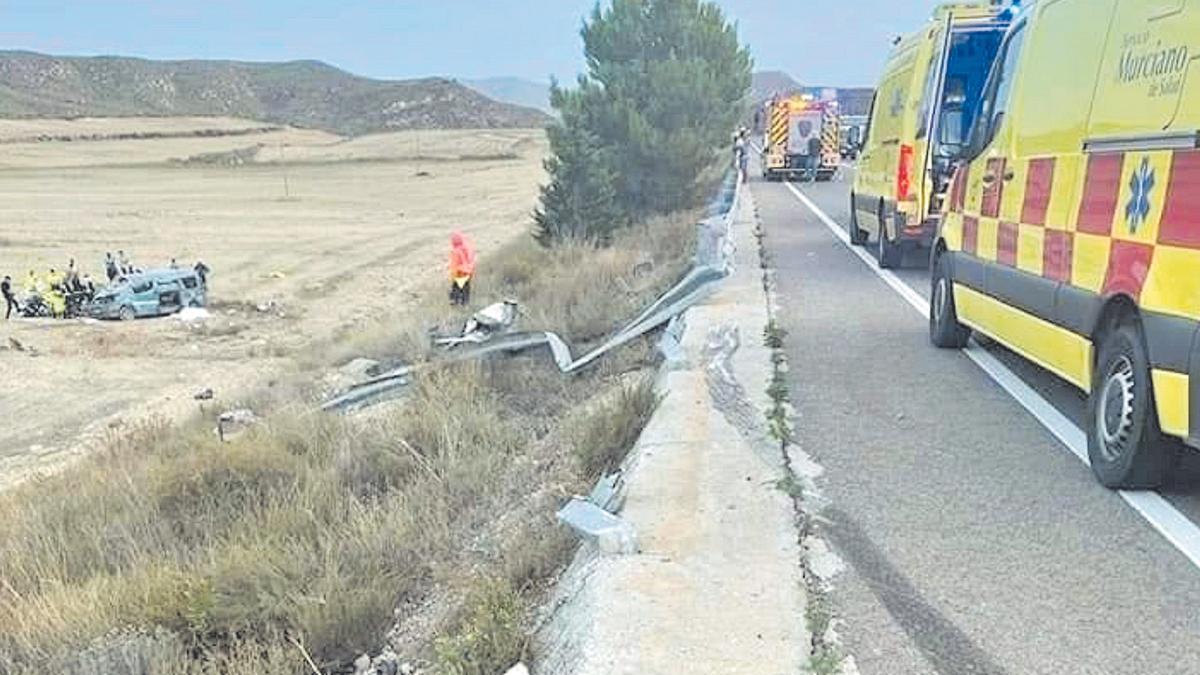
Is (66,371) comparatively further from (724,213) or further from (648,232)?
(724,213)

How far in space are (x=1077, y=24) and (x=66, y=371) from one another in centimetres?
2088

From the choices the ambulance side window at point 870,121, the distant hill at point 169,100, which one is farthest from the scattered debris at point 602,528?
the distant hill at point 169,100

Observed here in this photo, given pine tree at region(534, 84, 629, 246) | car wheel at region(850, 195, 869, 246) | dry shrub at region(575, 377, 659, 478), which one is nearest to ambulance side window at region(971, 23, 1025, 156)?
dry shrub at region(575, 377, 659, 478)

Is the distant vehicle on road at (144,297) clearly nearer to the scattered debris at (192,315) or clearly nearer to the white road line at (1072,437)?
the scattered debris at (192,315)

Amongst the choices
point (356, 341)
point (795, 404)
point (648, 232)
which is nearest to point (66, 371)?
point (356, 341)

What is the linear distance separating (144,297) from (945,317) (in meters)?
24.1

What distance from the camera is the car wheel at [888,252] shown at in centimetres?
1334

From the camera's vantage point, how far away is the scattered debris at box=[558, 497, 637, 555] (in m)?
4.48

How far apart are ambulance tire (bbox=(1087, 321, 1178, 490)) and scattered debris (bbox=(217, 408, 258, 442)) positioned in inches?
263

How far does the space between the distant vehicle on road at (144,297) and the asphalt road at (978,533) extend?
23.5 m

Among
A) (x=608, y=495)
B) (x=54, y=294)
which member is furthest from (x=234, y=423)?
(x=54, y=294)

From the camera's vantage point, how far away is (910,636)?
3865 millimetres

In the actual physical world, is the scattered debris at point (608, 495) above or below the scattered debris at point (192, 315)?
above

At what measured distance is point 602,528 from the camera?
14.9 ft
